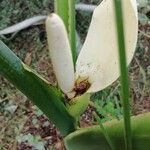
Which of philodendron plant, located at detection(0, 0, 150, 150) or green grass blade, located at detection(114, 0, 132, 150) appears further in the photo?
philodendron plant, located at detection(0, 0, 150, 150)

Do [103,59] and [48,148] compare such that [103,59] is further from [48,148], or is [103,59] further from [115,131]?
[48,148]

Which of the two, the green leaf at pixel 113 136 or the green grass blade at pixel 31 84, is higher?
the green grass blade at pixel 31 84

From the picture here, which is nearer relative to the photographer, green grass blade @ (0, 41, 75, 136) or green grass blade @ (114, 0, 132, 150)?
green grass blade @ (114, 0, 132, 150)

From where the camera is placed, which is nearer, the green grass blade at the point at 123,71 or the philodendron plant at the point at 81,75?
the green grass blade at the point at 123,71

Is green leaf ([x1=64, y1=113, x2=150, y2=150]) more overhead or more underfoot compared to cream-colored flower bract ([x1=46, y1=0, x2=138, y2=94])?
more underfoot

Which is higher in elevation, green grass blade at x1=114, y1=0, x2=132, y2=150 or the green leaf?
green grass blade at x1=114, y1=0, x2=132, y2=150
